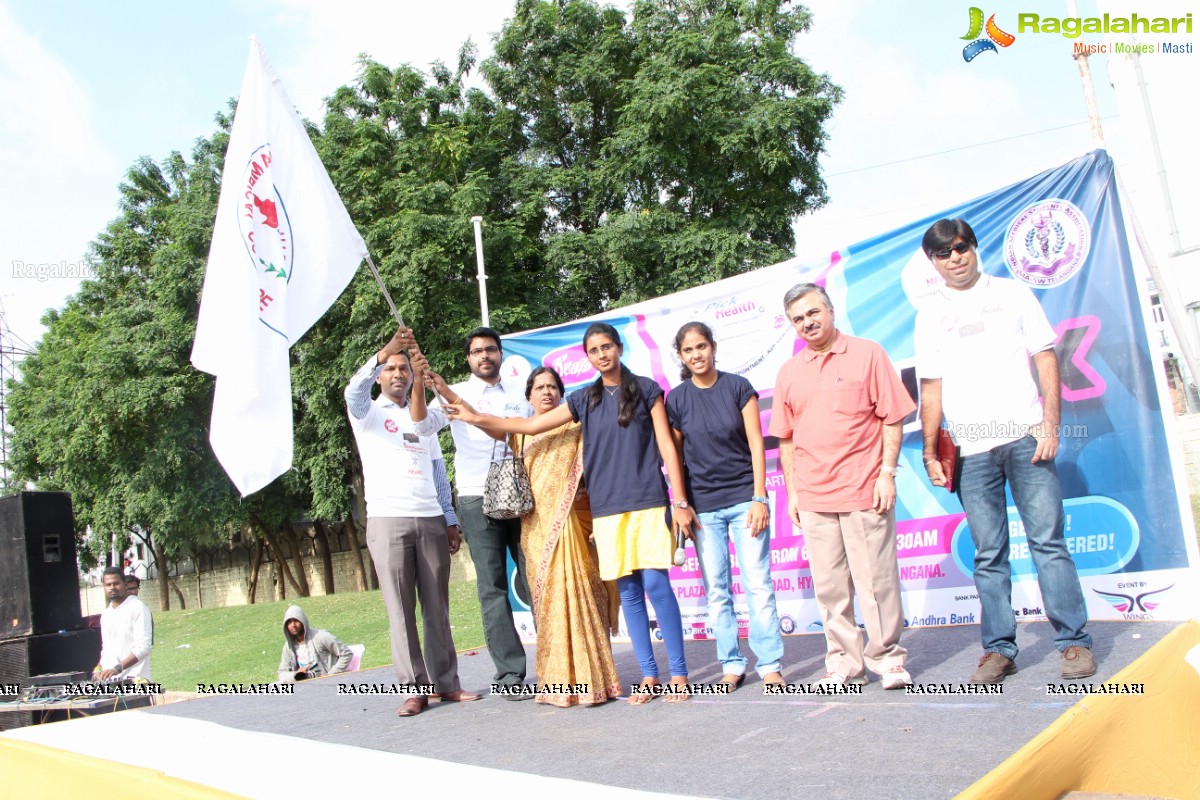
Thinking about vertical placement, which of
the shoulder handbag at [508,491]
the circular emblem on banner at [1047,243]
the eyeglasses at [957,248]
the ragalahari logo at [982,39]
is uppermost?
the ragalahari logo at [982,39]

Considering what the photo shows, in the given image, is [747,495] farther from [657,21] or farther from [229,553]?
[229,553]

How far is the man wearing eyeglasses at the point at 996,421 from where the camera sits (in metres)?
3.54

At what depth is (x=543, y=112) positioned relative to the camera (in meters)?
20.1

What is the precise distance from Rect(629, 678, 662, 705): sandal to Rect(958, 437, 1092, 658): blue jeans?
1.34 meters

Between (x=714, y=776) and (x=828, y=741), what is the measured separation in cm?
45

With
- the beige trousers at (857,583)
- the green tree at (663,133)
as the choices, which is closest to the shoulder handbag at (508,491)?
the beige trousers at (857,583)

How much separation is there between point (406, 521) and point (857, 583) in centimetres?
211

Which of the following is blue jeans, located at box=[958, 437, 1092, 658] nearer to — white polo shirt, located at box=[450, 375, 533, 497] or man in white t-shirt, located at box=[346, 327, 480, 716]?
white polo shirt, located at box=[450, 375, 533, 497]

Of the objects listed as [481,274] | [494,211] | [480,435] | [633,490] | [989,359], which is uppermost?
[494,211]

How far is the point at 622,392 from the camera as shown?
13.3 feet

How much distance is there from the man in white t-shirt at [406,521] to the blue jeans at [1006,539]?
241cm

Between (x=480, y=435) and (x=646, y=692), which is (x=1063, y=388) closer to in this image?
(x=646, y=692)

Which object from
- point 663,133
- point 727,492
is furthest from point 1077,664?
point 663,133

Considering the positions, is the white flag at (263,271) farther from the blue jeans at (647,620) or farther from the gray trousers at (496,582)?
the blue jeans at (647,620)
